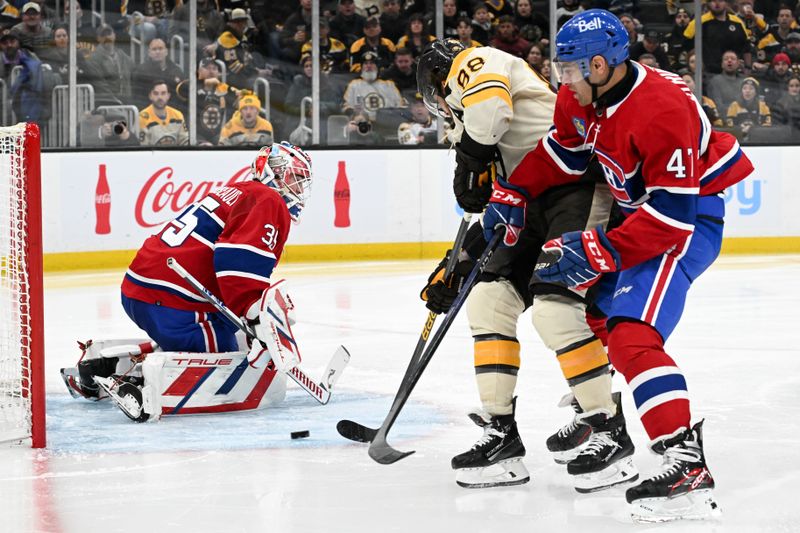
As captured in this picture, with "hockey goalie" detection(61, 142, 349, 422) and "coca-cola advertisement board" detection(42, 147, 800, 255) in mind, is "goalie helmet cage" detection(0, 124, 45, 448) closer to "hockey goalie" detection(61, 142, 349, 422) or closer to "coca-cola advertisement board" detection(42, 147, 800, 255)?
"hockey goalie" detection(61, 142, 349, 422)

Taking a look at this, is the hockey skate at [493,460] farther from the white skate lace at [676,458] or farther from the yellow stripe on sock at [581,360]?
the white skate lace at [676,458]

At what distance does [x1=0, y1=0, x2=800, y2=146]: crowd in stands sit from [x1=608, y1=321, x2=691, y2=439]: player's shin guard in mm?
6126

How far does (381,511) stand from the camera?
2600mm

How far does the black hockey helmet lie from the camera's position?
2979 mm

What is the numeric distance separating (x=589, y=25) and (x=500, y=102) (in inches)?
12.4

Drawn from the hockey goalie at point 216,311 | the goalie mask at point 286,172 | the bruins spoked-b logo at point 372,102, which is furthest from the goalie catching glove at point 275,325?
the bruins spoked-b logo at point 372,102

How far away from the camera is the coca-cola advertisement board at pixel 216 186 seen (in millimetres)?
7781

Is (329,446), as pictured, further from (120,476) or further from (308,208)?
(308,208)

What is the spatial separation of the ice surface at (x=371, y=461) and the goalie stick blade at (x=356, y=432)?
0.03 metres

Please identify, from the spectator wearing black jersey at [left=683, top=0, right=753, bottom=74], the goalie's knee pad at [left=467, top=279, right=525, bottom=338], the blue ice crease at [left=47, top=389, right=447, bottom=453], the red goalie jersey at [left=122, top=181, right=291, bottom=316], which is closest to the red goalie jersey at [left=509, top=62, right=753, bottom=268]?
the goalie's knee pad at [left=467, top=279, right=525, bottom=338]

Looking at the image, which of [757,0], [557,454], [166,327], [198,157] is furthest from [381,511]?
[757,0]

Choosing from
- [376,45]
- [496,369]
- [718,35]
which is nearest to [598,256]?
[496,369]

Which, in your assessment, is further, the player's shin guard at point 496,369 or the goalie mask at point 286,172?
the goalie mask at point 286,172

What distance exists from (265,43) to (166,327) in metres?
5.59
